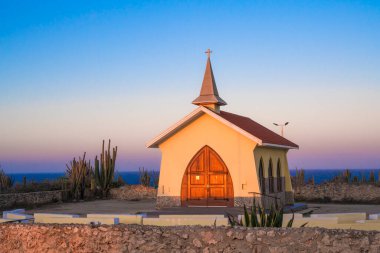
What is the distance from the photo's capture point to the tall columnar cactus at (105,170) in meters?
33.6

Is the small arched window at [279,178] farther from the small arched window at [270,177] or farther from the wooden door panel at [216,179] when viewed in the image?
the wooden door panel at [216,179]

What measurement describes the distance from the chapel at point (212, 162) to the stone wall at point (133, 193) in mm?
9857

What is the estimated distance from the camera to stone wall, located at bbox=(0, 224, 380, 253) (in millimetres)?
9141

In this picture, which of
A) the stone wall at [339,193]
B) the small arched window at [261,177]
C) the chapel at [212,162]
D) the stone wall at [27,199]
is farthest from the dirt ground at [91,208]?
the stone wall at [339,193]

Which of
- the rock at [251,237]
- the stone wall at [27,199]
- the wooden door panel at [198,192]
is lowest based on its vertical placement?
the rock at [251,237]

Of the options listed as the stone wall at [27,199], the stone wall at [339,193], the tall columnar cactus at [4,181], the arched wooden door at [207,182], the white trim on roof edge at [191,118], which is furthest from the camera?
the tall columnar cactus at [4,181]

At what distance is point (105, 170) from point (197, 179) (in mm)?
11574

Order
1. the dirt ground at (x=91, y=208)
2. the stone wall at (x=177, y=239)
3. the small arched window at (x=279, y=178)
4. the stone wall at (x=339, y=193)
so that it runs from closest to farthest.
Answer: the stone wall at (x=177, y=239)
the dirt ground at (x=91, y=208)
the small arched window at (x=279, y=178)
the stone wall at (x=339, y=193)

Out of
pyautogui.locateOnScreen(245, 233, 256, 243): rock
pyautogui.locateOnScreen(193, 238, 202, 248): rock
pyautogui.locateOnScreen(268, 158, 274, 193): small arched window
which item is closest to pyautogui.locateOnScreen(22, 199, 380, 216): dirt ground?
pyautogui.locateOnScreen(268, 158, 274, 193): small arched window

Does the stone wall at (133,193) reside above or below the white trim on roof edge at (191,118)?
below

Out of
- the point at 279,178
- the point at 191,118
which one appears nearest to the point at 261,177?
the point at 279,178

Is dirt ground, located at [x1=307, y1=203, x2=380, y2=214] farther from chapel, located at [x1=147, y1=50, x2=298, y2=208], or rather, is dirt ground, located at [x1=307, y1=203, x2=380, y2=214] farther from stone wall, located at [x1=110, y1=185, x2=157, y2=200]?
stone wall, located at [x1=110, y1=185, x2=157, y2=200]

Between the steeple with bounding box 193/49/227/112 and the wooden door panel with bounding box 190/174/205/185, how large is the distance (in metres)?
3.38

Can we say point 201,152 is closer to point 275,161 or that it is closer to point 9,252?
point 275,161
